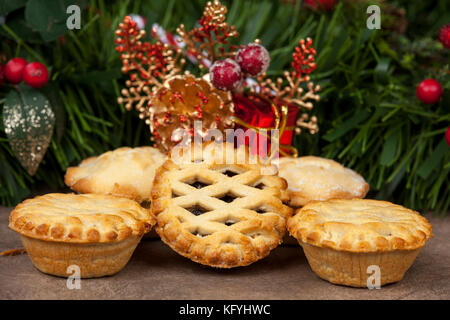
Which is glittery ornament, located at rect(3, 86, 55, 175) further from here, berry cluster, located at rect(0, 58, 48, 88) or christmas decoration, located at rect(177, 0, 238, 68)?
christmas decoration, located at rect(177, 0, 238, 68)

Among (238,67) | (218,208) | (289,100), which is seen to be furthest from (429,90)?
(218,208)

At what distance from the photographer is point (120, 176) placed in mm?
982

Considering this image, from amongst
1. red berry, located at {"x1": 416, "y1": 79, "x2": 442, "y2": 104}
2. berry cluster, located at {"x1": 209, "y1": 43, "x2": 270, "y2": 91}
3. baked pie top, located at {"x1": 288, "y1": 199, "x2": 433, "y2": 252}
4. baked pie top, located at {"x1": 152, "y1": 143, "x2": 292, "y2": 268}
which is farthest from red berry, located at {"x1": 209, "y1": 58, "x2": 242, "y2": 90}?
red berry, located at {"x1": 416, "y1": 79, "x2": 442, "y2": 104}

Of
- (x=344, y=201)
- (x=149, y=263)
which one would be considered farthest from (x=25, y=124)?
(x=344, y=201)

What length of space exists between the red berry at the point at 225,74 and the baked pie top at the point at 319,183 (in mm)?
175

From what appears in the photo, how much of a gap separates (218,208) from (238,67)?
26 cm

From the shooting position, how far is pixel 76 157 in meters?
1.18

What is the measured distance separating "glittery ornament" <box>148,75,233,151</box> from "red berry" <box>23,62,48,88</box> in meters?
0.23

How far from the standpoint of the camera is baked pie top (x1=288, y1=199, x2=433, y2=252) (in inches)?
30.9

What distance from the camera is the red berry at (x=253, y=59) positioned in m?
0.99

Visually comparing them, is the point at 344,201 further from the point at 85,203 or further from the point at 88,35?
the point at 88,35

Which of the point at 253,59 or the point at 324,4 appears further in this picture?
the point at 324,4

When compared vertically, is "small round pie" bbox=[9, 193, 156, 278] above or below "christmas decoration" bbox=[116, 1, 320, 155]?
below

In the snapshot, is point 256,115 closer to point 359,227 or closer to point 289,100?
point 289,100
